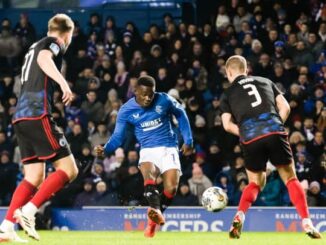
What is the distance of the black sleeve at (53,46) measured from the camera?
883cm

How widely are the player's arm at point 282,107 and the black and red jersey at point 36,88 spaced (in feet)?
8.91

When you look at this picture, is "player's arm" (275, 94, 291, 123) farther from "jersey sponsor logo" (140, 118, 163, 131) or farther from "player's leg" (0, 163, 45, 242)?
"player's leg" (0, 163, 45, 242)

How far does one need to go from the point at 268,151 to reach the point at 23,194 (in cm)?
285

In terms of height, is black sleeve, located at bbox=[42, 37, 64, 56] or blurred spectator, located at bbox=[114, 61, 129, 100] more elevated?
black sleeve, located at bbox=[42, 37, 64, 56]

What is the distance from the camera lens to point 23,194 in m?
8.91

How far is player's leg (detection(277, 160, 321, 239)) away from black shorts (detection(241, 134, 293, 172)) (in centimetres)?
11

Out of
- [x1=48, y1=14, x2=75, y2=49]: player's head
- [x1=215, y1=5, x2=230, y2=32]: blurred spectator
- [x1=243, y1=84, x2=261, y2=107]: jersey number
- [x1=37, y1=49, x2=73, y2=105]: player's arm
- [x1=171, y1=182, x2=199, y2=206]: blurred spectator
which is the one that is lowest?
[x1=171, y1=182, x2=199, y2=206]: blurred spectator

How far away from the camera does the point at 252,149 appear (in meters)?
10.1

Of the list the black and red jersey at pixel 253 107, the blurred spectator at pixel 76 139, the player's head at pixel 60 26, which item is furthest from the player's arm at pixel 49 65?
the blurred spectator at pixel 76 139

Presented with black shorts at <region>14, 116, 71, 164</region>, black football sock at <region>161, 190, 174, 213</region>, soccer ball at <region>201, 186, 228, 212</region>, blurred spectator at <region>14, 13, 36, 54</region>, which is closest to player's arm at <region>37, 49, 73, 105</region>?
black shorts at <region>14, 116, 71, 164</region>

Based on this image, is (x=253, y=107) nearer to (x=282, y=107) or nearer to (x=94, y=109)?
(x=282, y=107)

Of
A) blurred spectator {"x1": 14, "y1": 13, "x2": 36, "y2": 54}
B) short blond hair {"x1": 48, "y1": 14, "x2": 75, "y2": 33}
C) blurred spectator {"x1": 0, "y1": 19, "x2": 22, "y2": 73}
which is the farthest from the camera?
blurred spectator {"x1": 14, "y1": 13, "x2": 36, "y2": 54}

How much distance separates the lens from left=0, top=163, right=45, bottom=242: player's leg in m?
8.82

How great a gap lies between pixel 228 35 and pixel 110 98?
3.00 meters
